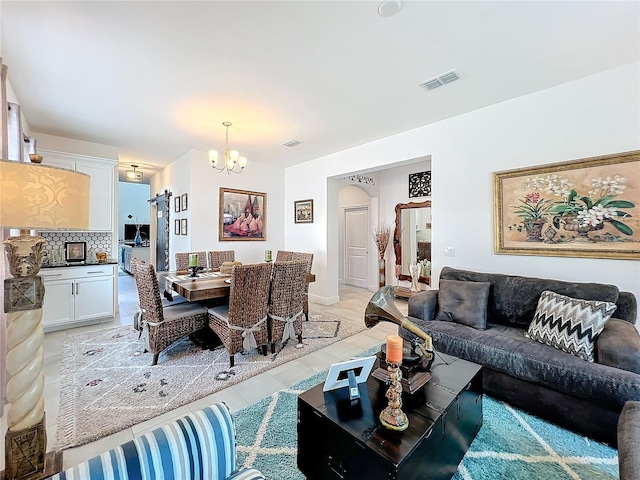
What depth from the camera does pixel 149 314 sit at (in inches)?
107

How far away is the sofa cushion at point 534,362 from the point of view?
5.45ft

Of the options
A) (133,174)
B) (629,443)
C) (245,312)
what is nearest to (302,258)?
(245,312)

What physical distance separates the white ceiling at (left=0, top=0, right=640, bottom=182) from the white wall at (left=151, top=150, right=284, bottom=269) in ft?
4.40

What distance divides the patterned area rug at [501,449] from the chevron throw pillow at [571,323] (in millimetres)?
568

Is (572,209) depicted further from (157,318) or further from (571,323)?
(157,318)

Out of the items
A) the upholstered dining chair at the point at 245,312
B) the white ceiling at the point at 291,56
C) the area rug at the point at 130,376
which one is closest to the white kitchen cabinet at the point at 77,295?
the area rug at the point at 130,376

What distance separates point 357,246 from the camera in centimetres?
700

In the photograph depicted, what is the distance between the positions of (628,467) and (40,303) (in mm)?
2563

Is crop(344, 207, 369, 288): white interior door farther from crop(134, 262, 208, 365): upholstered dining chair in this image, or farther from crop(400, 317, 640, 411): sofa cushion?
crop(134, 262, 208, 365): upholstered dining chair

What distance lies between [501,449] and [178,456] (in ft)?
6.10

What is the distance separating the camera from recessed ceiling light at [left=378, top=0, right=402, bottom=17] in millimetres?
1670

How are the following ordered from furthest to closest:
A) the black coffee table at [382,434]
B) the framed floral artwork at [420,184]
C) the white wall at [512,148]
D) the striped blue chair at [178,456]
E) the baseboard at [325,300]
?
the framed floral artwork at [420,184] → the baseboard at [325,300] → the white wall at [512,148] → the black coffee table at [382,434] → the striped blue chair at [178,456]

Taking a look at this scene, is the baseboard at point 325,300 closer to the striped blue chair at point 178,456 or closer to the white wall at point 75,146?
the striped blue chair at point 178,456

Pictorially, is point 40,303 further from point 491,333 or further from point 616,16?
point 616,16
